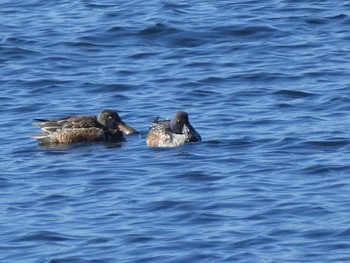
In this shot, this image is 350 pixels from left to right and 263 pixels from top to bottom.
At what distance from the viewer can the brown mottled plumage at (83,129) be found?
18688mm

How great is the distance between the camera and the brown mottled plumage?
18.7 meters

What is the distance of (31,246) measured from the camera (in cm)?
1384

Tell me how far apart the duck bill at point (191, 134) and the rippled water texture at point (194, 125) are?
5.0 inches

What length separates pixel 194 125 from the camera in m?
19.2

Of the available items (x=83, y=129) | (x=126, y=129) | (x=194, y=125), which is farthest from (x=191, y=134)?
(x=83, y=129)

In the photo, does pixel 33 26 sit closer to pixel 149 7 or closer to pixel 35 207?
pixel 149 7

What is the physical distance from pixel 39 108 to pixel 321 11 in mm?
7167

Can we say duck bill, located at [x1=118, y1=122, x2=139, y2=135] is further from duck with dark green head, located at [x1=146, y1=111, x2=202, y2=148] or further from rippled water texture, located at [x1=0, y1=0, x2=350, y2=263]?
duck with dark green head, located at [x1=146, y1=111, x2=202, y2=148]

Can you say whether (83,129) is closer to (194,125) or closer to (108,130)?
(108,130)

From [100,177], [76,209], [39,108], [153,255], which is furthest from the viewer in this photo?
[39,108]

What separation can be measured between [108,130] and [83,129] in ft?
1.05

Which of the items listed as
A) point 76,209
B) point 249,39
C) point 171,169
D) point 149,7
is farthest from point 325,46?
point 76,209

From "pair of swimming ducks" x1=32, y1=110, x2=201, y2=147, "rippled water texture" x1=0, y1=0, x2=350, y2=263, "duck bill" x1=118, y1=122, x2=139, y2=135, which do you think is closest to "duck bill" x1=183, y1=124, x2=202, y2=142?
"pair of swimming ducks" x1=32, y1=110, x2=201, y2=147

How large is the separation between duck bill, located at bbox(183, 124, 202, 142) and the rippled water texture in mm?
126
